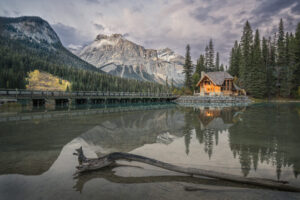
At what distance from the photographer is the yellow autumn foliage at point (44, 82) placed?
280 ft

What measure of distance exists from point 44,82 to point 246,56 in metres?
97.3

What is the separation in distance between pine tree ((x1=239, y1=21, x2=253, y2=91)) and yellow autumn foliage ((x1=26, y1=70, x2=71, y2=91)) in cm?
8039

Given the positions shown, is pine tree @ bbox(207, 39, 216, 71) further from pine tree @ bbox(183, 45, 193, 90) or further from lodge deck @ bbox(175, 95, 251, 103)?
lodge deck @ bbox(175, 95, 251, 103)

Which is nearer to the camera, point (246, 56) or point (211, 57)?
point (246, 56)

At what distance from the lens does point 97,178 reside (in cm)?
471

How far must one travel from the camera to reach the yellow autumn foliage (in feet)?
280

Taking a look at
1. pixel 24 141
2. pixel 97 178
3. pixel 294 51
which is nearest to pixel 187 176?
pixel 97 178

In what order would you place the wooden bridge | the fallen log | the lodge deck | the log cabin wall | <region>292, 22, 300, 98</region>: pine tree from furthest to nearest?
the log cabin wall → <region>292, 22, 300, 98</region>: pine tree → the lodge deck → the wooden bridge → the fallen log

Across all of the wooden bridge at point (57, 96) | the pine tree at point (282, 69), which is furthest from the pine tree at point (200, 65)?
the pine tree at point (282, 69)

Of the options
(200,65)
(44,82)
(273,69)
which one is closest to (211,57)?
(200,65)

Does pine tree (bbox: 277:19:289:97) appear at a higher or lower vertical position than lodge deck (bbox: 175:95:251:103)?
higher

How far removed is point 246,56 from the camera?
5144 cm

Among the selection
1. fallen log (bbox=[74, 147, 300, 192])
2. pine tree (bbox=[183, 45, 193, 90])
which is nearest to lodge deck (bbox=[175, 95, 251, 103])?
pine tree (bbox=[183, 45, 193, 90])

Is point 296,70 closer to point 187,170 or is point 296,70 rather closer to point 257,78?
point 257,78
